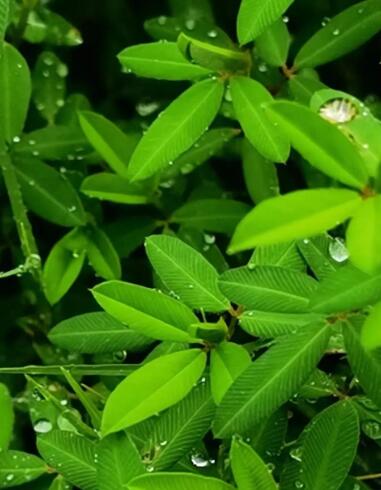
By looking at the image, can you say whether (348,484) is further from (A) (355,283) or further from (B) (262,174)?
(B) (262,174)

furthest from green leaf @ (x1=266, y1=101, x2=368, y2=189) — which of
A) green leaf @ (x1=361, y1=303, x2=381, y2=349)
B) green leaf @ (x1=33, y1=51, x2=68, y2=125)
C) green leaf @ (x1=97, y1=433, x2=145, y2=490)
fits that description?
green leaf @ (x1=33, y1=51, x2=68, y2=125)

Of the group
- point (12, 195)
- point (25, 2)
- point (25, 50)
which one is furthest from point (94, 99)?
point (12, 195)

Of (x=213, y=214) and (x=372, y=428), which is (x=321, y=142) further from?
(x=213, y=214)

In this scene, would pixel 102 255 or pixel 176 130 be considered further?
pixel 102 255

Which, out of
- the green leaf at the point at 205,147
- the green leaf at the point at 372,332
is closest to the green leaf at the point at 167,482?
the green leaf at the point at 372,332

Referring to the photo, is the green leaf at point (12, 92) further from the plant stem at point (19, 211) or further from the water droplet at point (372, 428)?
the water droplet at point (372, 428)

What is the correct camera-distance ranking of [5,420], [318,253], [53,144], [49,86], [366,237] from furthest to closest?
[49,86]
[53,144]
[5,420]
[318,253]
[366,237]

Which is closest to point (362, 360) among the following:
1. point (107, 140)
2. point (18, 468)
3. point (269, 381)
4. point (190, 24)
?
point (269, 381)

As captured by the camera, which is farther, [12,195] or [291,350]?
[12,195]
